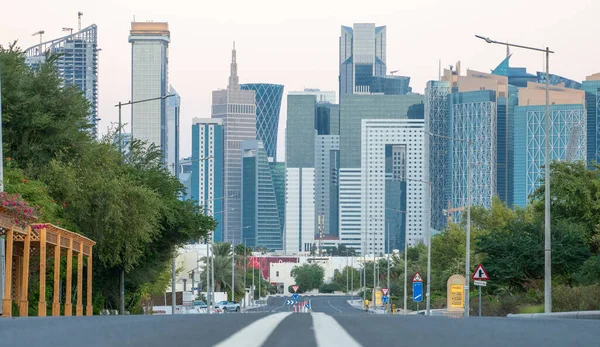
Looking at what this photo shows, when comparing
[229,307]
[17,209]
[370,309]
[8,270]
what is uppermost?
[17,209]

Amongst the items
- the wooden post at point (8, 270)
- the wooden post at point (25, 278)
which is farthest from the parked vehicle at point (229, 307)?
the wooden post at point (8, 270)

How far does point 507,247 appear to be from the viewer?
5156cm

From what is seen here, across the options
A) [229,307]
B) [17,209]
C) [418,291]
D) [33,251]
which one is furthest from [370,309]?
[17,209]

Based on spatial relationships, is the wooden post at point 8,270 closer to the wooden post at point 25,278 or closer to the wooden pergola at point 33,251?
the wooden pergola at point 33,251

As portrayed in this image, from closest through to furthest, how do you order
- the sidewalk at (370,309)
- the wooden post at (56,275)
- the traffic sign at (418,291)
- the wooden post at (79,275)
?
the wooden post at (56,275)
the wooden post at (79,275)
the traffic sign at (418,291)
the sidewalk at (370,309)

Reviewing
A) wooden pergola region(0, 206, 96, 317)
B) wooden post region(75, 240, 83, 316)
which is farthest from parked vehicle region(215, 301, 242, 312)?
wooden post region(75, 240, 83, 316)

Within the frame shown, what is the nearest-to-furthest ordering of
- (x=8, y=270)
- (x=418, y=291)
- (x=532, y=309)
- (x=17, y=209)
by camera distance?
(x=17, y=209) < (x=8, y=270) < (x=532, y=309) < (x=418, y=291)

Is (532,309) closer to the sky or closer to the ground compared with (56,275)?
closer to the ground

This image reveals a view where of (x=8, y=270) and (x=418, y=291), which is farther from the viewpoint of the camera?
(x=418, y=291)

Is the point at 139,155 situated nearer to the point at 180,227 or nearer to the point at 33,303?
the point at 180,227

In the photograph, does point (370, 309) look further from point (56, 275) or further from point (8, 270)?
point (8, 270)

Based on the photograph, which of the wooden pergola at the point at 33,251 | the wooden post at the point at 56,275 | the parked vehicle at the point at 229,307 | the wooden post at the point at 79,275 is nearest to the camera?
the wooden pergola at the point at 33,251

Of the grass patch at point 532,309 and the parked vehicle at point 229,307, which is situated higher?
the grass patch at point 532,309

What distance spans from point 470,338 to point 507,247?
4198cm
